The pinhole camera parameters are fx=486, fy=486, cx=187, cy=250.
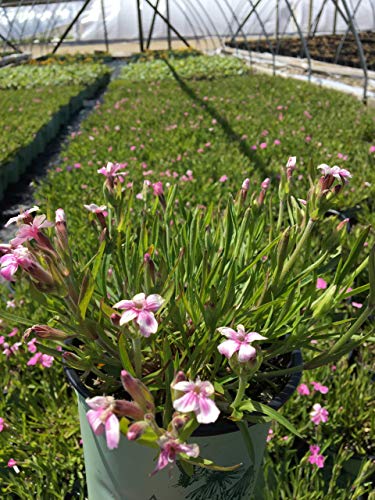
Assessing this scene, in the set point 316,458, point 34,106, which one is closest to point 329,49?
point 34,106

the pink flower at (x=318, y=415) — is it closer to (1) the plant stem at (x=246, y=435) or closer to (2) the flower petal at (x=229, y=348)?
(1) the plant stem at (x=246, y=435)

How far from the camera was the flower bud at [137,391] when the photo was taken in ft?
2.16

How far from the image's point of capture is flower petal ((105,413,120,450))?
22.5 inches

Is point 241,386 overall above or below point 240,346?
below

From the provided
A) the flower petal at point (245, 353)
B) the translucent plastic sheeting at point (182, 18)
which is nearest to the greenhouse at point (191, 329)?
the flower petal at point (245, 353)

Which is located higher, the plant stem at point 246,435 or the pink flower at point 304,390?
the plant stem at point 246,435

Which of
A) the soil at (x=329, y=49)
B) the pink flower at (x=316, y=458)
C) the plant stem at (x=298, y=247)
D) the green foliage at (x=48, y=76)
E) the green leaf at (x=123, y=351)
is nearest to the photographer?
the green leaf at (x=123, y=351)

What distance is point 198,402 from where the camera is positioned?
2.08 feet

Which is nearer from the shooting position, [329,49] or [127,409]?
[127,409]

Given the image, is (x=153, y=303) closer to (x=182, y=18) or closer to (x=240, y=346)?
(x=240, y=346)

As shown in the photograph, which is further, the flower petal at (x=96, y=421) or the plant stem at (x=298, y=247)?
the plant stem at (x=298, y=247)

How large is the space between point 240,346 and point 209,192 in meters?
2.35

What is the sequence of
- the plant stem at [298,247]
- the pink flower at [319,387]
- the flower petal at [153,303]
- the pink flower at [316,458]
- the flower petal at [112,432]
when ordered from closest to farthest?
the flower petal at [112,432]
the flower petal at [153,303]
the plant stem at [298,247]
the pink flower at [316,458]
the pink flower at [319,387]

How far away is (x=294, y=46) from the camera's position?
46.3 ft
